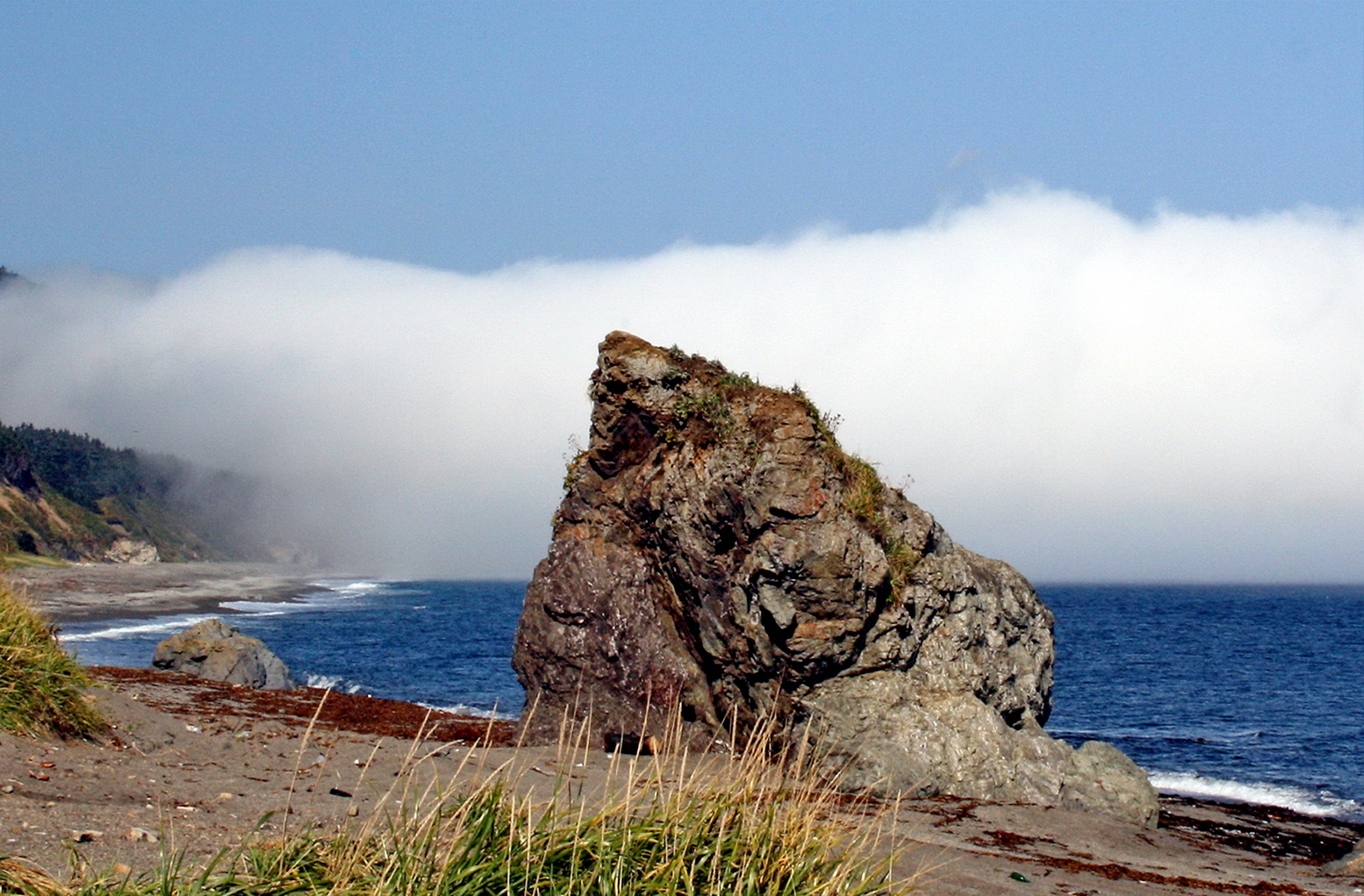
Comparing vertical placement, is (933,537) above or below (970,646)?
above

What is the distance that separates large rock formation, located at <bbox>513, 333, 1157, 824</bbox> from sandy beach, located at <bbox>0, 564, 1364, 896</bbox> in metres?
0.96

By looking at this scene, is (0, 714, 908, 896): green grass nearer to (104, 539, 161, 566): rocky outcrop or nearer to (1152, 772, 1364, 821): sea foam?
(1152, 772, 1364, 821): sea foam

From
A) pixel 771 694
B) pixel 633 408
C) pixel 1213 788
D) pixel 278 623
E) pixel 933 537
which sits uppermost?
pixel 633 408

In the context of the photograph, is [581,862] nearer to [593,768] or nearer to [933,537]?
[593,768]

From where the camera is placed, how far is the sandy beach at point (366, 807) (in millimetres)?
7641

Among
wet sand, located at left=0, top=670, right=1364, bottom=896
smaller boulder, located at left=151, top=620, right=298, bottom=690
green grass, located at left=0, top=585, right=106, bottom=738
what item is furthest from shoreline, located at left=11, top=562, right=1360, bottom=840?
green grass, located at left=0, top=585, right=106, bottom=738

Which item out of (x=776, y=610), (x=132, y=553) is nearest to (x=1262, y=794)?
(x=776, y=610)

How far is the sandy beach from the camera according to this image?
764 centimetres

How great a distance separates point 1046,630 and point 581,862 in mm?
14371

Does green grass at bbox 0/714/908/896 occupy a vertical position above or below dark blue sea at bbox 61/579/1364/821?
above

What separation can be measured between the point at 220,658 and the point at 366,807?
57.2ft

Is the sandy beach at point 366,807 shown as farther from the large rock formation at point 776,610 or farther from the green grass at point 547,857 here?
the large rock formation at point 776,610

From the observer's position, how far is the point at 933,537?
1769 cm

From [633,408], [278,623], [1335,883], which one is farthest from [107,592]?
[1335,883]
